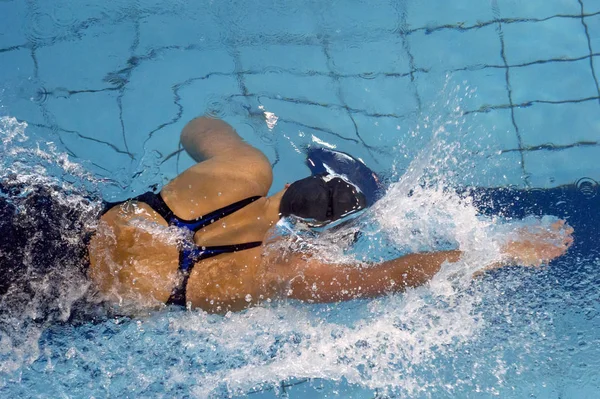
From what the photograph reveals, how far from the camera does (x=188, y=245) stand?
1.94 meters

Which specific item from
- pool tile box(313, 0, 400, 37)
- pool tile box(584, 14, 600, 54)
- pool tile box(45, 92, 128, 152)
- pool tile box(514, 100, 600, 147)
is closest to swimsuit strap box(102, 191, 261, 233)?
pool tile box(45, 92, 128, 152)

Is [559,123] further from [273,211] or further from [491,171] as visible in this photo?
[273,211]

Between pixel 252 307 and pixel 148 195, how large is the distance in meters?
0.61

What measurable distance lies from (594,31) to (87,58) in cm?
340

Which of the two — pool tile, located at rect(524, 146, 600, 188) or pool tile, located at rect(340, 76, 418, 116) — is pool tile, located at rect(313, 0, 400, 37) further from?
pool tile, located at rect(524, 146, 600, 188)

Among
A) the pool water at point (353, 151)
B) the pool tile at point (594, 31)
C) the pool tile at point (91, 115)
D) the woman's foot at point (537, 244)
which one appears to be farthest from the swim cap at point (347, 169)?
the pool tile at point (594, 31)

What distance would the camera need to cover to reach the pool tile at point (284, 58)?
353cm

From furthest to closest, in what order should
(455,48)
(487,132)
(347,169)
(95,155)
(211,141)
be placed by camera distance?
(455,48) → (487,132) → (95,155) → (347,169) → (211,141)

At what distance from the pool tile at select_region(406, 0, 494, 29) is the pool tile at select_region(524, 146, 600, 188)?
106 cm

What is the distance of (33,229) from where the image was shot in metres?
1.89

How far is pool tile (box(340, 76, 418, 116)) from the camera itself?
3461 mm

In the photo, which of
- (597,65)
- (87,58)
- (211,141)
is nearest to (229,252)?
(211,141)

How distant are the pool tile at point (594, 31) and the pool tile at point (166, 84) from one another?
2.45 m

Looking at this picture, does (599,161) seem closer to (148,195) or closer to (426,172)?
(426,172)
